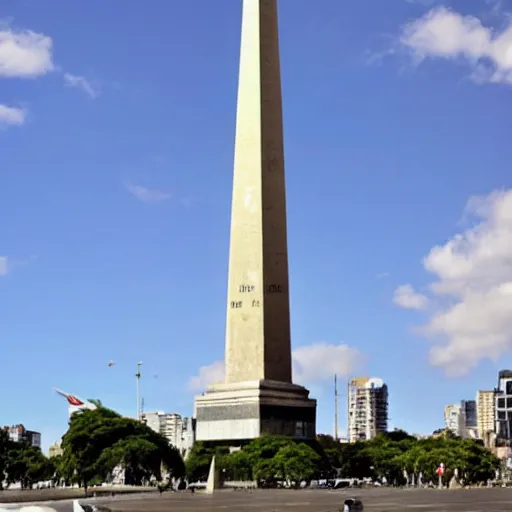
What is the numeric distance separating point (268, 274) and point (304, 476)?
636 inches

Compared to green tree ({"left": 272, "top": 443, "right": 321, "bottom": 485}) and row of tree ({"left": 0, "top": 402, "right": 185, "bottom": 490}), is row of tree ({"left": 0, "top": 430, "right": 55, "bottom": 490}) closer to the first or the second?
row of tree ({"left": 0, "top": 402, "right": 185, "bottom": 490})

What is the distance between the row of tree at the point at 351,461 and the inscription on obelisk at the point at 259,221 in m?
6.79

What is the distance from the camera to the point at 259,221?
7550 cm

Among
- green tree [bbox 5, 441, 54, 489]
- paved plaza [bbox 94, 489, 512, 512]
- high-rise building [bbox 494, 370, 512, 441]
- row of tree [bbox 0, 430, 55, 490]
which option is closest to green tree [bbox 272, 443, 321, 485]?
paved plaza [bbox 94, 489, 512, 512]

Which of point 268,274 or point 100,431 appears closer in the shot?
point 100,431

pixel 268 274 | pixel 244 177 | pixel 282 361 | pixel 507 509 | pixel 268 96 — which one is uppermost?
pixel 268 96

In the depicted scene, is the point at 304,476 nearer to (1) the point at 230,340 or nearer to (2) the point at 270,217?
(1) the point at 230,340

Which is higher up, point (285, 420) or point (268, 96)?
point (268, 96)

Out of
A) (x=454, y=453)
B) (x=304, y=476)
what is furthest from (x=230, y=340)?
(x=454, y=453)

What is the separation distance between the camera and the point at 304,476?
6438 cm

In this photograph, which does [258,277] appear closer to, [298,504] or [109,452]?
[109,452]

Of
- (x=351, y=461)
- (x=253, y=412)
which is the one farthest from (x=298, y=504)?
(x=351, y=461)

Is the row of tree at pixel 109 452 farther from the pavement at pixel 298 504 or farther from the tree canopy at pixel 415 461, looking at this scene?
the pavement at pixel 298 504

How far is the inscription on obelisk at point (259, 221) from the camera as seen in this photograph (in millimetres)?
74312
